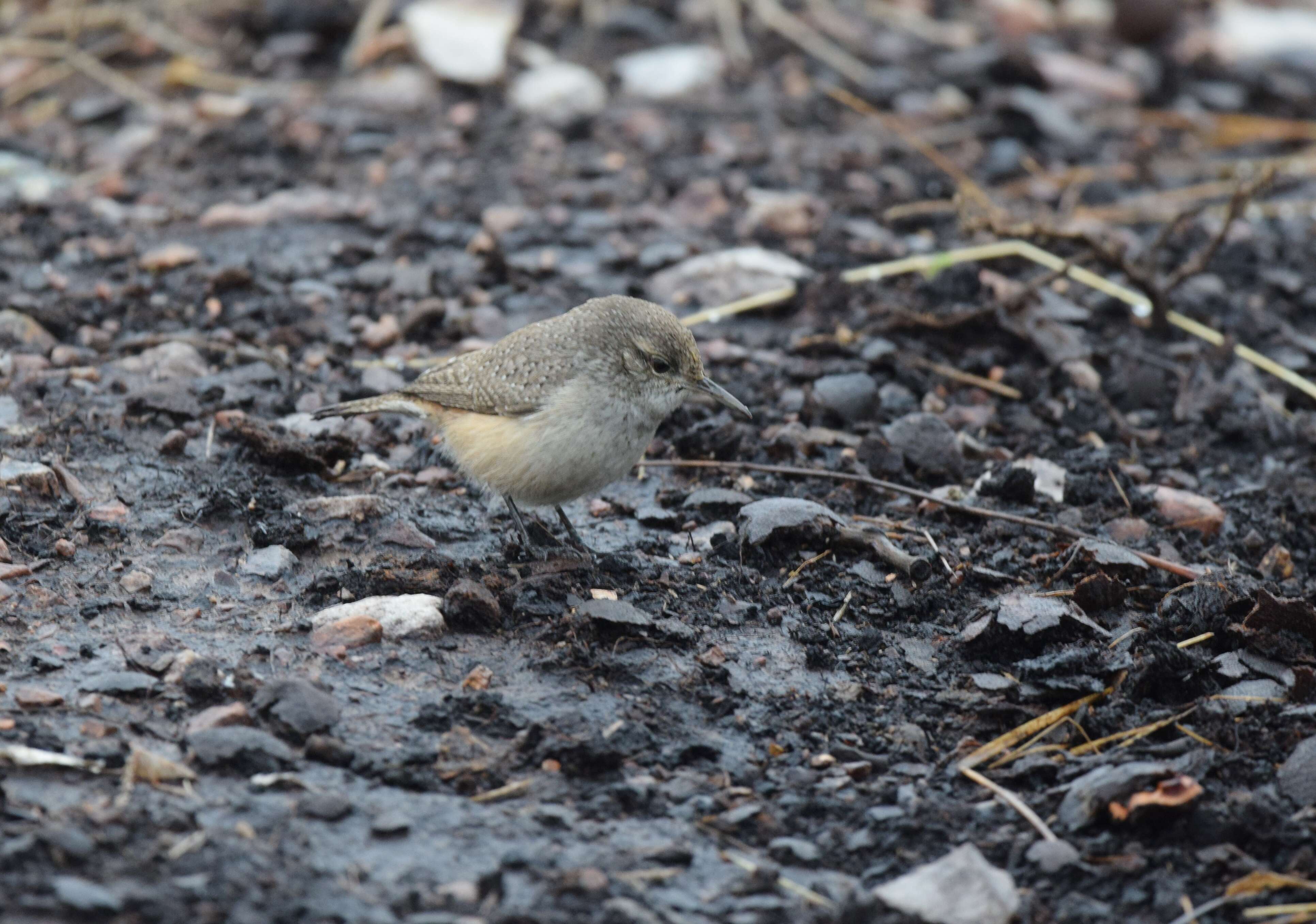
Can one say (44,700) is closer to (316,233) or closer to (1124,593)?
(1124,593)

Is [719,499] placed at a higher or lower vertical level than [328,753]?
lower

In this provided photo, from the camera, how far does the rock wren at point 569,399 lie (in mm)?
5512

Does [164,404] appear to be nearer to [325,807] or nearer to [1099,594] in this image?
[325,807]

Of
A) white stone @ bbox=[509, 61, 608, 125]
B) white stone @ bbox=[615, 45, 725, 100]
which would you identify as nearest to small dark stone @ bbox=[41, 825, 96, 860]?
white stone @ bbox=[509, 61, 608, 125]

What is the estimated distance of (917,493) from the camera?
6008 millimetres

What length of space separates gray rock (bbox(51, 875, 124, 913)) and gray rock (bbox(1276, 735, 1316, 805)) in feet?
10.8

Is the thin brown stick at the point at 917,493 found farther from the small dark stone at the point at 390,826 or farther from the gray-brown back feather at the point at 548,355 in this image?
the small dark stone at the point at 390,826

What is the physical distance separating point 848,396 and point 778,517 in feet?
4.65

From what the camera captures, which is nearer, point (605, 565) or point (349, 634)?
point (349, 634)

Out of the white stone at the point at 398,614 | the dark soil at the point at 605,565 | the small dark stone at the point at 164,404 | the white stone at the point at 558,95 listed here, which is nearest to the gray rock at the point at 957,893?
the dark soil at the point at 605,565

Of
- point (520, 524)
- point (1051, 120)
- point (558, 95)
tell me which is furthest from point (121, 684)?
point (1051, 120)

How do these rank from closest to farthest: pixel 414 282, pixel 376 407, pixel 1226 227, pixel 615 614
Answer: pixel 615 614 < pixel 376 407 < pixel 1226 227 < pixel 414 282

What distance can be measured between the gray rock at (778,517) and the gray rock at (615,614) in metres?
0.77

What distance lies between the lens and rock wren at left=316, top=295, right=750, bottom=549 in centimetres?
551
